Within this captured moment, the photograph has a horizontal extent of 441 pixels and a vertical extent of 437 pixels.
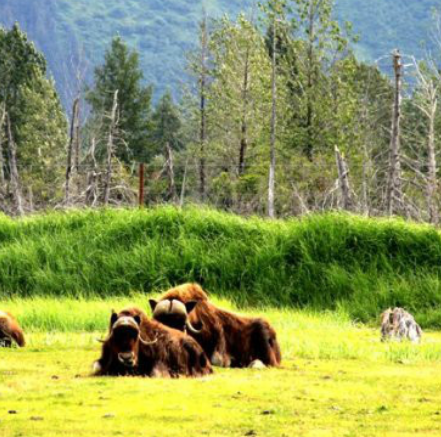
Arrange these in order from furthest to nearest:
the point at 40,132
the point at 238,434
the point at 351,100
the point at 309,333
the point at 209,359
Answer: the point at 40,132, the point at 351,100, the point at 309,333, the point at 209,359, the point at 238,434

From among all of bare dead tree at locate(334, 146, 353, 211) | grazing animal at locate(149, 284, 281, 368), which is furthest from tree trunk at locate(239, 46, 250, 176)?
grazing animal at locate(149, 284, 281, 368)

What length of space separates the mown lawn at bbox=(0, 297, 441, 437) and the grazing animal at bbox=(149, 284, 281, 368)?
339 millimetres

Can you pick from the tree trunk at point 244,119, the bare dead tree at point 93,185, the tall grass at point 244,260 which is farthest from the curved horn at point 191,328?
the tree trunk at point 244,119

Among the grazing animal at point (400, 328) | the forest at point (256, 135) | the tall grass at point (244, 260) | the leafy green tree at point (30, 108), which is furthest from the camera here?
the leafy green tree at point (30, 108)

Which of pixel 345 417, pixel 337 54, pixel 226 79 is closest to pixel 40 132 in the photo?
pixel 226 79

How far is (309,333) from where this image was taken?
1603 cm

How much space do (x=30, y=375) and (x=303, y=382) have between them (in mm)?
2831

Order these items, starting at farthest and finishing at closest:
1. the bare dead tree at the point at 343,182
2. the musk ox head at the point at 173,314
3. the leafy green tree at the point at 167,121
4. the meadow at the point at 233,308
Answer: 1. the leafy green tree at the point at 167,121
2. the bare dead tree at the point at 343,182
3. the musk ox head at the point at 173,314
4. the meadow at the point at 233,308

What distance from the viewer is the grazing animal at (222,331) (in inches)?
457

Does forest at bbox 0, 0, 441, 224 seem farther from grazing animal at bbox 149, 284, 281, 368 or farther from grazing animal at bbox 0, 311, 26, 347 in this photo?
grazing animal at bbox 149, 284, 281, 368

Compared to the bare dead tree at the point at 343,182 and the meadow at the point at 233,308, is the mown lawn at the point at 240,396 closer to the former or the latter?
the meadow at the point at 233,308

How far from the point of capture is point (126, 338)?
10.3 meters

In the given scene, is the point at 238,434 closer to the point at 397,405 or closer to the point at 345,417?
the point at 345,417

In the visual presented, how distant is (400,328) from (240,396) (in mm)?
6774
